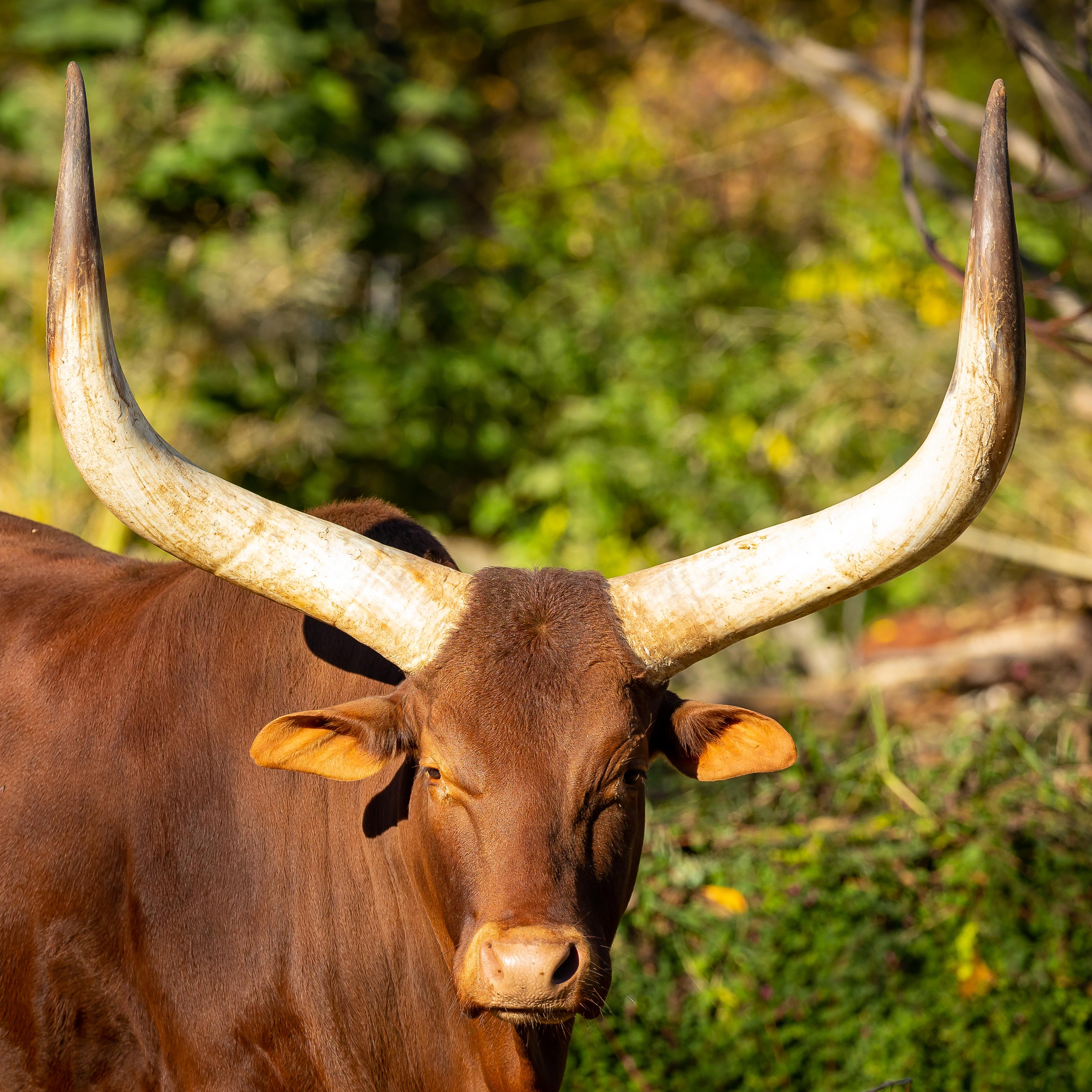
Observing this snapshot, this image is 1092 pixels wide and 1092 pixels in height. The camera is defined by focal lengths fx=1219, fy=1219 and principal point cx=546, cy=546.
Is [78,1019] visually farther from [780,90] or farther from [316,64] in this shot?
[780,90]

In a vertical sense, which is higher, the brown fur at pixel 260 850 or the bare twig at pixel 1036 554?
the brown fur at pixel 260 850

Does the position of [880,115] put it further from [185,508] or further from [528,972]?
[528,972]

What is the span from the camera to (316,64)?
28.6 feet

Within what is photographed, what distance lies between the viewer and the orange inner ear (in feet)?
8.91

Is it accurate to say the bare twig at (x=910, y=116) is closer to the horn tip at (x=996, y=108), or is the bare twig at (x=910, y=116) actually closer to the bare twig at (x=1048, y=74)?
the bare twig at (x=1048, y=74)

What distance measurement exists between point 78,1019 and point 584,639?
1.35 meters

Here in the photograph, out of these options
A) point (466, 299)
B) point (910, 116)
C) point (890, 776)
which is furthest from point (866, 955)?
point (466, 299)

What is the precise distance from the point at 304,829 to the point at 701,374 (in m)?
6.48

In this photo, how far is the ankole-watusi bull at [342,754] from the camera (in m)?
2.28

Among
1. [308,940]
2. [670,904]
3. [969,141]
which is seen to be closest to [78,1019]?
[308,940]

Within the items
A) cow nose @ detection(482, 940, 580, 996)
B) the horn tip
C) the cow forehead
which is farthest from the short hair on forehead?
the horn tip

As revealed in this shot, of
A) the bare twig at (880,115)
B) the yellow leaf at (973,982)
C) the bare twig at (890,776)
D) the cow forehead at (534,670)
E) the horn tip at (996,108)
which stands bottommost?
the yellow leaf at (973,982)

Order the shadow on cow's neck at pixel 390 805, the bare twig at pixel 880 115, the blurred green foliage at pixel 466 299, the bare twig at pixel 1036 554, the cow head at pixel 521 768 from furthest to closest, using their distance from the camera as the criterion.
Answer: the blurred green foliage at pixel 466 299, the bare twig at pixel 1036 554, the bare twig at pixel 880 115, the shadow on cow's neck at pixel 390 805, the cow head at pixel 521 768

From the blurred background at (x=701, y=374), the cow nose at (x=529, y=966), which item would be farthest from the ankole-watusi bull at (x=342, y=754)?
the blurred background at (x=701, y=374)
